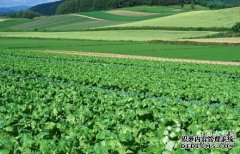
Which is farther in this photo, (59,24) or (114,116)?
(59,24)

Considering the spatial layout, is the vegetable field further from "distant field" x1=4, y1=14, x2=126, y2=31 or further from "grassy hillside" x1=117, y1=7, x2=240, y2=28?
"distant field" x1=4, y1=14, x2=126, y2=31

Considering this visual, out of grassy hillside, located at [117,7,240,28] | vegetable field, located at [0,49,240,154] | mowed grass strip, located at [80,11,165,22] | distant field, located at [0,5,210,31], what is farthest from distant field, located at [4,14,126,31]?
vegetable field, located at [0,49,240,154]

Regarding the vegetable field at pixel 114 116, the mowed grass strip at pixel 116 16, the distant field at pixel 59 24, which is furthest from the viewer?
the mowed grass strip at pixel 116 16

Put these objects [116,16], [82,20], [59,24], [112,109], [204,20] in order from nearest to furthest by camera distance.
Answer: [112,109] → [204,20] → [59,24] → [82,20] → [116,16]

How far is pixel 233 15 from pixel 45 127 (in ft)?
296

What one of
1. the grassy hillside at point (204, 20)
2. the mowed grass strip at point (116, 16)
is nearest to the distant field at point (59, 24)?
the mowed grass strip at point (116, 16)

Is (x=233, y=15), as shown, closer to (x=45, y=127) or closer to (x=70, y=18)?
(x=70, y=18)

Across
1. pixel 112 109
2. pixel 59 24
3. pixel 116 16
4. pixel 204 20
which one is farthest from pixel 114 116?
pixel 116 16

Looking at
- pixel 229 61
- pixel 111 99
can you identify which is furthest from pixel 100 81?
pixel 229 61

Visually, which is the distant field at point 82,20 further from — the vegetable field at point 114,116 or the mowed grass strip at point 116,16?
the vegetable field at point 114,116

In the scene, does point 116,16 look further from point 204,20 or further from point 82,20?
point 204,20

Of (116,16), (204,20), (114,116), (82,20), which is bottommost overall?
(82,20)

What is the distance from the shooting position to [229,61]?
4212cm

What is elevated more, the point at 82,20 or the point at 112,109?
the point at 112,109
